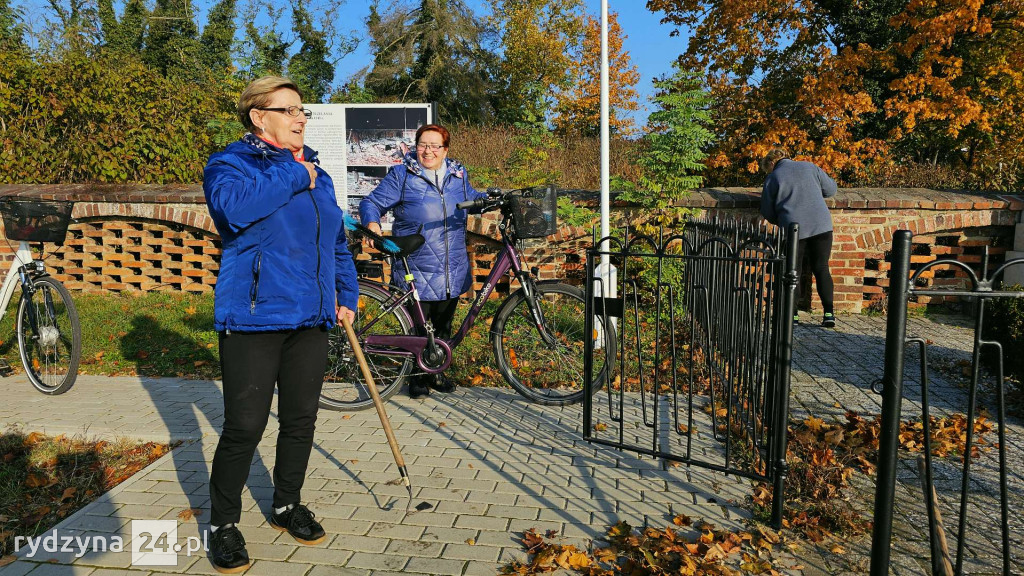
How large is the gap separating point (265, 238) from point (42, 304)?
12.1ft

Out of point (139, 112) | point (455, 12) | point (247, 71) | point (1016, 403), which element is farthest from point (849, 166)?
point (455, 12)

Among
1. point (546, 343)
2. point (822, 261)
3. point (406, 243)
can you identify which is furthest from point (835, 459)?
point (822, 261)

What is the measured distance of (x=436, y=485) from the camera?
3.58 metres

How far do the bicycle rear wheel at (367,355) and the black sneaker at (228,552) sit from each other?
1.95m

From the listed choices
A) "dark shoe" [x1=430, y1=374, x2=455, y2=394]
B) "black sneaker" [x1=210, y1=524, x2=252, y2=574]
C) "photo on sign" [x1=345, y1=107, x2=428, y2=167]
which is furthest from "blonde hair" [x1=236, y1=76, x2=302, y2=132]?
"photo on sign" [x1=345, y1=107, x2=428, y2=167]

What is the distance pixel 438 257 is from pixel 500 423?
1207 mm

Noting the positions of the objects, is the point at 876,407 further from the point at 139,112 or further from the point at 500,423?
the point at 139,112

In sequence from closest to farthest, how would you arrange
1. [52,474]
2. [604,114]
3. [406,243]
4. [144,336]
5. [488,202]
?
[52,474] → [406,243] → [488,202] → [604,114] → [144,336]

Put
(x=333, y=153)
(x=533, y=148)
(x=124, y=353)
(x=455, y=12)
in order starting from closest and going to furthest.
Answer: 1. (x=124, y=353)
2. (x=333, y=153)
3. (x=533, y=148)
4. (x=455, y=12)

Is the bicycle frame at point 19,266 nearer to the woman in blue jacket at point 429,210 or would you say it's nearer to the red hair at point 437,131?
the woman in blue jacket at point 429,210

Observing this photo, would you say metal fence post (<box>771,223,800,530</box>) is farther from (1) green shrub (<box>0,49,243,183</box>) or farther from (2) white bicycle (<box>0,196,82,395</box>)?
(1) green shrub (<box>0,49,243,183</box>)

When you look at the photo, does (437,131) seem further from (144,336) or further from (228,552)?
(144,336)

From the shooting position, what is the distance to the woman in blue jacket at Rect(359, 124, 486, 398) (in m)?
4.76

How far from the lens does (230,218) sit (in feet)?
8.59
